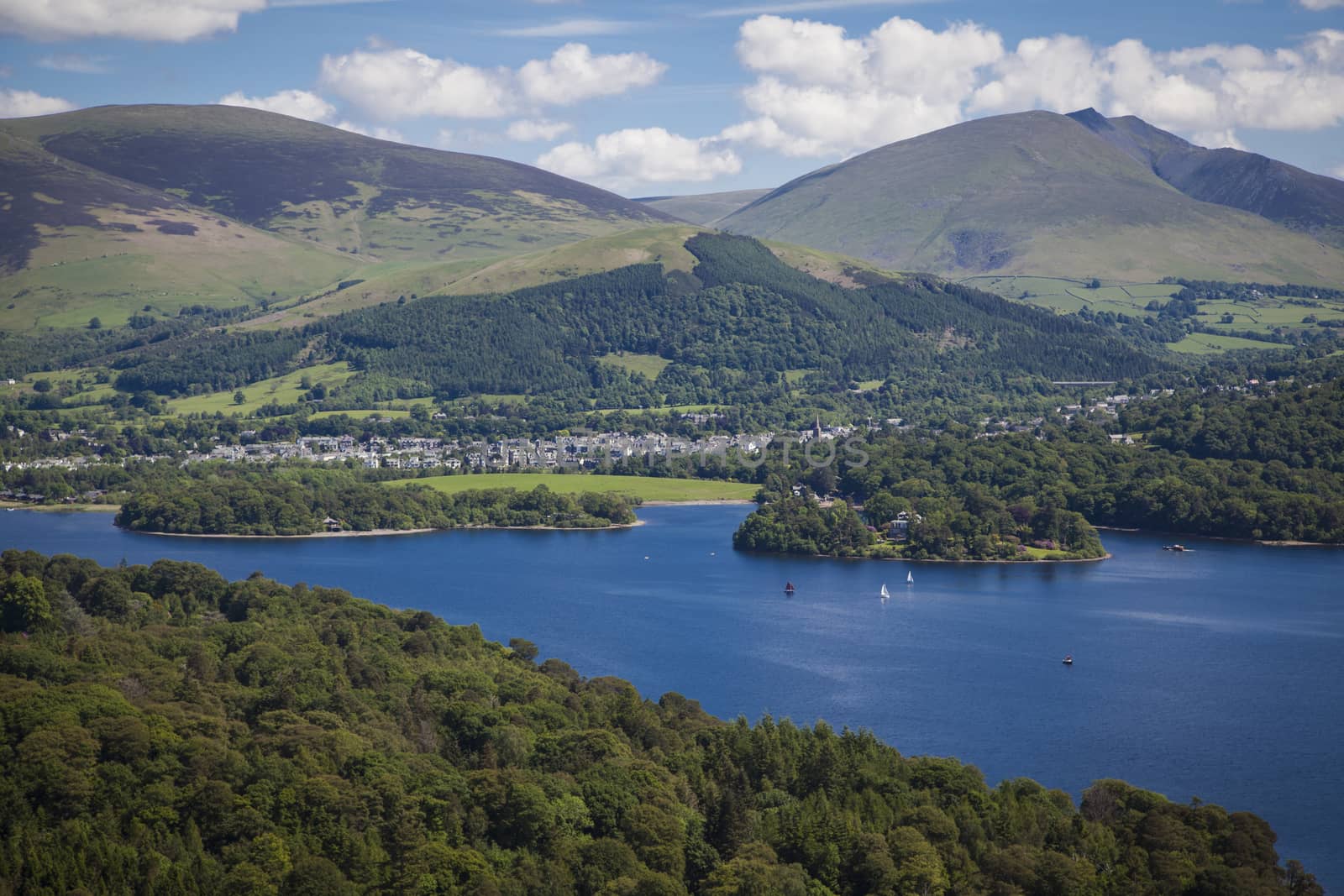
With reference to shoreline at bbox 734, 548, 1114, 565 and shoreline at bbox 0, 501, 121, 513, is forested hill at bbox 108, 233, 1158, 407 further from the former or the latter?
shoreline at bbox 734, 548, 1114, 565

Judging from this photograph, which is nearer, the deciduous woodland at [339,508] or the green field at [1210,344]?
the deciduous woodland at [339,508]

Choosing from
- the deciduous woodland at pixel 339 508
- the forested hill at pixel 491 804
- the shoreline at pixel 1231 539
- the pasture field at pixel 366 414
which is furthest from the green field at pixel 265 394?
the forested hill at pixel 491 804

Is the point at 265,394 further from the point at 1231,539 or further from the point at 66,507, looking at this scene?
the point at 1231,539

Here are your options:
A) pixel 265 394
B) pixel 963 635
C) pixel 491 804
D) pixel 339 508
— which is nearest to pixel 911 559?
pixel 963 635

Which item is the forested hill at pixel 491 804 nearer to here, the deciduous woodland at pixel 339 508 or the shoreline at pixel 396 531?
the shoreline at pixel 396 531

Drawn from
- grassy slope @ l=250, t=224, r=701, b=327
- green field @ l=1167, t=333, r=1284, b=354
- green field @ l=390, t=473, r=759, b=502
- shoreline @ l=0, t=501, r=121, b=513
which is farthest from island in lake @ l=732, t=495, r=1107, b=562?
green field @ l=1167, t=333, r=1284, b=354

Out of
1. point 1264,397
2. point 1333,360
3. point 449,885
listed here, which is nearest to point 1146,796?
point 449,885
